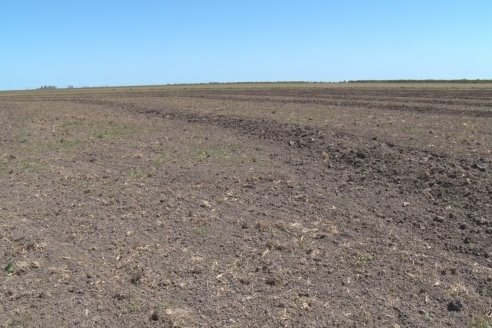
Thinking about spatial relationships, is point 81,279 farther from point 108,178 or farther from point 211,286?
point 108,178

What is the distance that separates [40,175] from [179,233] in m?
4.98

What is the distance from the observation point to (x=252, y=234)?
7168 mm

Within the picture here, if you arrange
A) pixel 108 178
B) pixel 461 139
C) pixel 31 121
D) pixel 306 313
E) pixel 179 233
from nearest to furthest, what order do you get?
pixel 306 313
pixel 179 233
pixel 108 178
pixel 461 139
pixel 31 121

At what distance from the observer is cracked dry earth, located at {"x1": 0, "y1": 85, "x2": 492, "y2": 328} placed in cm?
518

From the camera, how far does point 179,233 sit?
721 cm

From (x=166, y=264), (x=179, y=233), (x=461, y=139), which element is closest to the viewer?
(x=166, y=264)

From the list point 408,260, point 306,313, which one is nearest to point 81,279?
point 306,313

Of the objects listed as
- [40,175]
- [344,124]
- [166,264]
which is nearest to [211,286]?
[166,264]

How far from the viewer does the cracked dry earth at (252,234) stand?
17.0ft

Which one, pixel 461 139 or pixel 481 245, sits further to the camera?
pixel 461 139

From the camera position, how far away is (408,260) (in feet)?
20.6

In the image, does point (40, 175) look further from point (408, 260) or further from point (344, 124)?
point (344, 124)

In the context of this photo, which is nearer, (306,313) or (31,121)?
(306,313)

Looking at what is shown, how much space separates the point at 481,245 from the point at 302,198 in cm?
299
